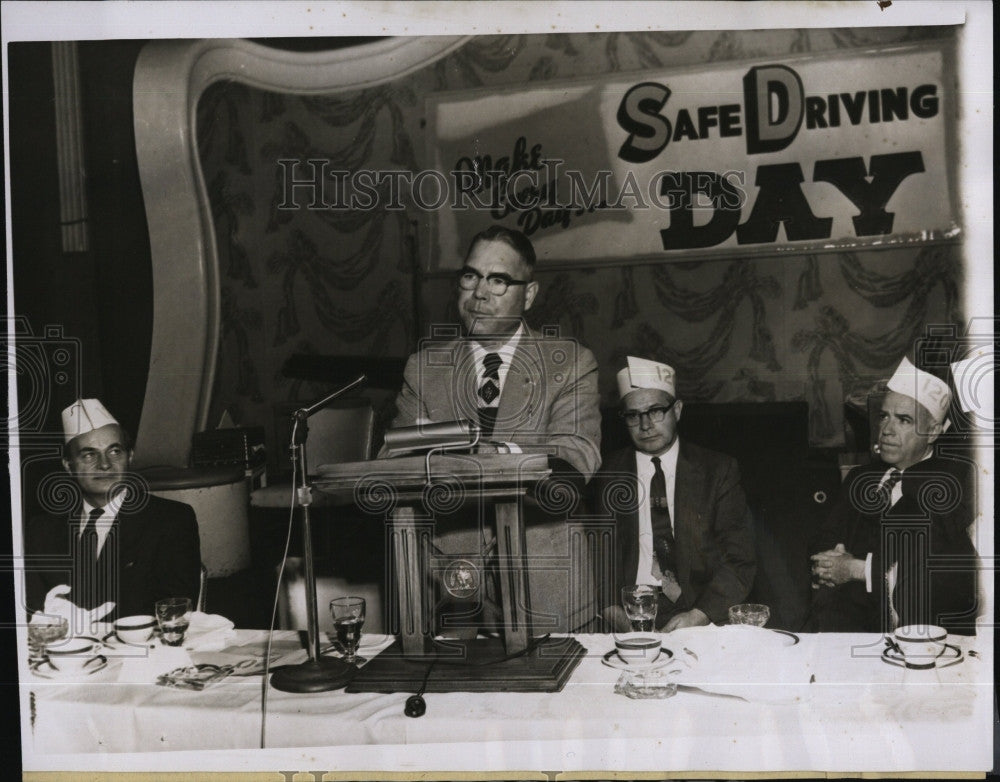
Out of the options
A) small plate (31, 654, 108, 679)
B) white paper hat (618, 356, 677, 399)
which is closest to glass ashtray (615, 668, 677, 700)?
white paper hat (618, 356, 677, 399)

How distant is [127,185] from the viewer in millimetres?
2799

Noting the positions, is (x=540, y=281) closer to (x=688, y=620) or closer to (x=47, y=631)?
(x=688, y=620)

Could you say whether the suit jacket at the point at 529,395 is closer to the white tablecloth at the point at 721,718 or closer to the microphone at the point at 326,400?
the microphone at the point at 326,400

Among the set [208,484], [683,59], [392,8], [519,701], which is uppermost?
[392,8]

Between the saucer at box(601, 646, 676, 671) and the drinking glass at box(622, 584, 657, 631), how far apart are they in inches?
3.2

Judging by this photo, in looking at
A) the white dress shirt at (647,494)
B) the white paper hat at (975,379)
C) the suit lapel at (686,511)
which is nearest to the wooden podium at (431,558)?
the white dress shirt at (647,494)

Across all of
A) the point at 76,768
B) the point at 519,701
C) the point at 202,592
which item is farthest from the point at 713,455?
the point at 76,768

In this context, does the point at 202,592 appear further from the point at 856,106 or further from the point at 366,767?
the point at 856,106

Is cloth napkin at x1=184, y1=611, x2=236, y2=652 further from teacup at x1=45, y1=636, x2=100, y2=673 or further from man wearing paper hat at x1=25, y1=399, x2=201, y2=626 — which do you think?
teacup at x1=45, y1=636, x2=100, y2=673

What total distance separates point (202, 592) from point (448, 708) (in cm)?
83

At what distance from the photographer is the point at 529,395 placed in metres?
2.77

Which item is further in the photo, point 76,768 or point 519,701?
point 76,768

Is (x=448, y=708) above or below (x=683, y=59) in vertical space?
below

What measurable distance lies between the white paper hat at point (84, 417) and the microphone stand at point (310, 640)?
627 millimetres
